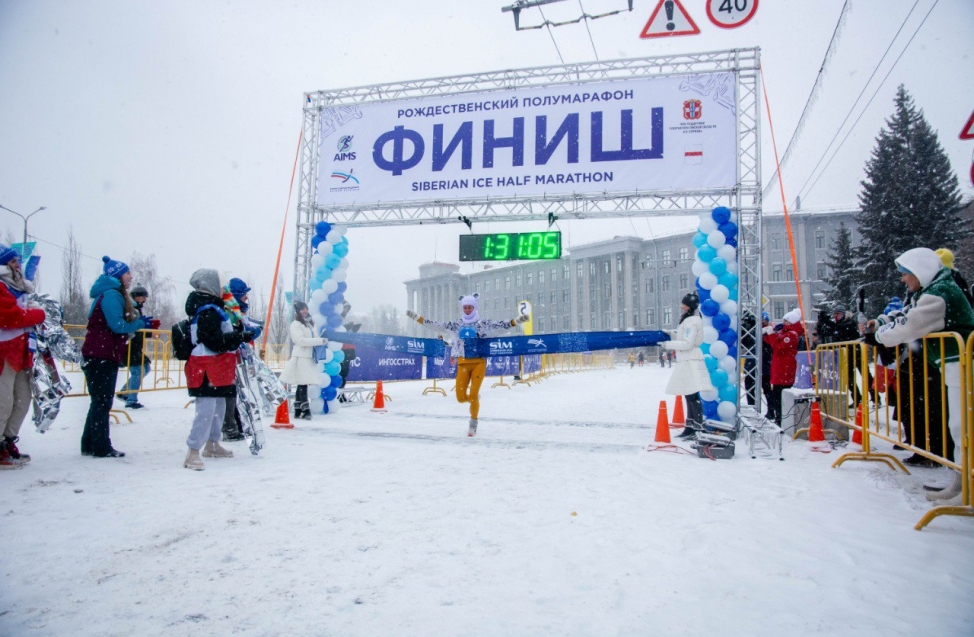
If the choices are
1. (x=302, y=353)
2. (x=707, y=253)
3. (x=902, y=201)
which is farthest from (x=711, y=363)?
(x=902, y=201)

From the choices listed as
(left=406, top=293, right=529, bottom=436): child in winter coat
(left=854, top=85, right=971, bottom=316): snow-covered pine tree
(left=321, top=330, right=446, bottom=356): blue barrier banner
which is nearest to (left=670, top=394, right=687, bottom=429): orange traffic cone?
(left=406, top=293, right=529, bottom=436): child in winter coat

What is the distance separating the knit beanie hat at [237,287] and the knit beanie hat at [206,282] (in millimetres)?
1266

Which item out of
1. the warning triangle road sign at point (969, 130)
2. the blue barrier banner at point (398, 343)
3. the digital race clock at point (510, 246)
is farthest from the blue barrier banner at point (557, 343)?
the warning triangle road sign at point (969, 130)

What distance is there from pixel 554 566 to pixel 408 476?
240 cm

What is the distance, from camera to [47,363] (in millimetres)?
5316

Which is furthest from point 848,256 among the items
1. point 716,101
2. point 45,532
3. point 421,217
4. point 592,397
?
point 45,532

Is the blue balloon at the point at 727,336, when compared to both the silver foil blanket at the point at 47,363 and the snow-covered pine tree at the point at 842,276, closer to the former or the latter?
the silver foil blanket at the point at 47,363

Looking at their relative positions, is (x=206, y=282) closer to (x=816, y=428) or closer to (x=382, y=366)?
(x=816, y=428)

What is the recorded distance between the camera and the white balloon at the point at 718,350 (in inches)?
320

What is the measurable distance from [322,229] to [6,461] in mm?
6383

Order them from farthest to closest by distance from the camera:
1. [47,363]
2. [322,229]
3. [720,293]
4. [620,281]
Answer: [620,281] < [322,229] < [720,293] < [47,363]

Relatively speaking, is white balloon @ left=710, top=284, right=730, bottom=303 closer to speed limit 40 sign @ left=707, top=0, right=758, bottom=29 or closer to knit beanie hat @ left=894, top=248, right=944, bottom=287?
knit beanie hat @ left=894, top=248, right=944, bottom=287

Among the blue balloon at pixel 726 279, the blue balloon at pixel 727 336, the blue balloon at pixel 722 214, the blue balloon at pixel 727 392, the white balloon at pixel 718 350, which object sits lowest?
the blue balloon at pixel 727 392

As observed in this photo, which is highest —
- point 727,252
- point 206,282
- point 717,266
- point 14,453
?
point 727,252
